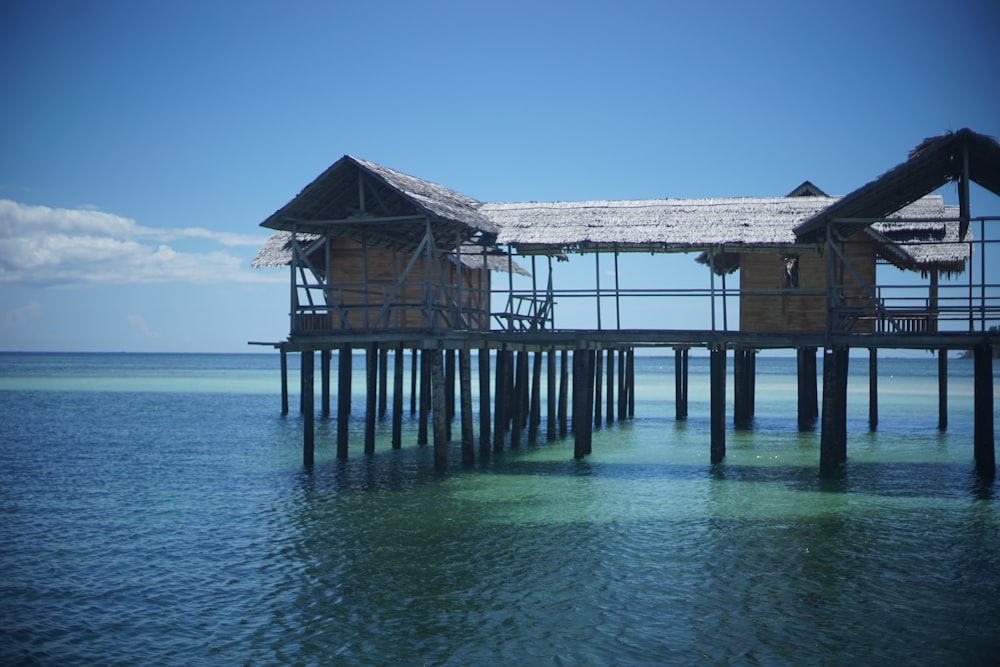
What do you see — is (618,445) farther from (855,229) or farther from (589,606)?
(589,606)

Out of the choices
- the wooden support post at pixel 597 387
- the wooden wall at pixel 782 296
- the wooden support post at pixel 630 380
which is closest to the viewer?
the wooden wall at pixel 782 296

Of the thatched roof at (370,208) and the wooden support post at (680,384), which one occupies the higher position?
the thatched roof at (370,208)

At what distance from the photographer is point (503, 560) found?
499 inches

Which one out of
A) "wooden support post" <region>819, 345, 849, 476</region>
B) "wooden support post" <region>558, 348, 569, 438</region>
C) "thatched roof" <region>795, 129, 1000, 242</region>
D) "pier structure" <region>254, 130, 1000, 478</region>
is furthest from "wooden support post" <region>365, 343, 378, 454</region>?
"thatched roof" <region>795, 129, 1000, 242</region>

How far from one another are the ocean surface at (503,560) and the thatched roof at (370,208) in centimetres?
530

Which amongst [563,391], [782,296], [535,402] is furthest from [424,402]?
[782,296]

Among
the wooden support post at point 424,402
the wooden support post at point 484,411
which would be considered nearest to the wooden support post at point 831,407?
the wooden support post at point 484,411

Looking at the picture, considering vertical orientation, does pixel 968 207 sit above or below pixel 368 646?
above

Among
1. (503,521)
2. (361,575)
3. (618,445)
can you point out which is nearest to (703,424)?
(618,445)

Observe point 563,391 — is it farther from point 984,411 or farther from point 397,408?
point 984,411

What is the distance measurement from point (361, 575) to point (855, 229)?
536 inches

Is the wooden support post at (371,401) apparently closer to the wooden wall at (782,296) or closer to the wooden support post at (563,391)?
the wooden support post at (563,391)

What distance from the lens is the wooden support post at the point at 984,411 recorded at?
57.0 feet

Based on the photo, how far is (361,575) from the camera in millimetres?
12062
